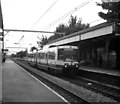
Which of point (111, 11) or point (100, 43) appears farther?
point (100, 43)

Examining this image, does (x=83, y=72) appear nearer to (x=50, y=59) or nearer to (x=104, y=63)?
(x=50, y=59)

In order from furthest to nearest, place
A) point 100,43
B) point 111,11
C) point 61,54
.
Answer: point 100,43, point 111,11, point 61,54

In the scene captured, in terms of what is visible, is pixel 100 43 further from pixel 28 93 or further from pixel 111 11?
pixel 28 93

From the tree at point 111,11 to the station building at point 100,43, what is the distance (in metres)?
1.03

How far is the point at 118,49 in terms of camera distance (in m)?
26.8

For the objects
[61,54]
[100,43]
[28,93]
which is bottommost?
[28,93]

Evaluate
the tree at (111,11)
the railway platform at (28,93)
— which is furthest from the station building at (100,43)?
the railway platform at (28,93)

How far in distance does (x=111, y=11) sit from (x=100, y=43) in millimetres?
5722

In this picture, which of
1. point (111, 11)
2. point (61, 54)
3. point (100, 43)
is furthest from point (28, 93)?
point (100, 43)

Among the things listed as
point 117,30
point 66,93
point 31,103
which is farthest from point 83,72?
point 31,103

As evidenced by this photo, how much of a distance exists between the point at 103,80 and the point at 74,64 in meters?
3.61

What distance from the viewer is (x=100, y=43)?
2845 cm

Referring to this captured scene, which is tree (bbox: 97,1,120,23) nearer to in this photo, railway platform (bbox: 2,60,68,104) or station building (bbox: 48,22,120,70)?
station building (bbox: 48,22,120,70)

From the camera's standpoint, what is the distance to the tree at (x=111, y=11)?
22469 mm
